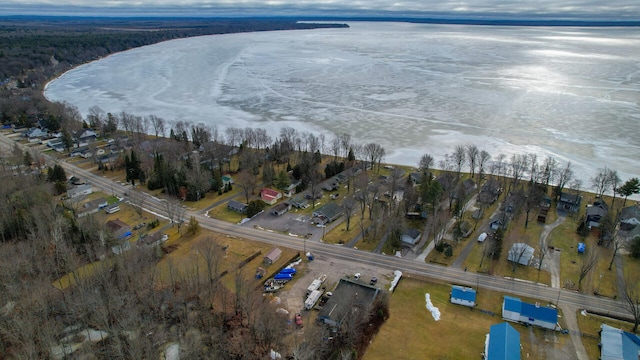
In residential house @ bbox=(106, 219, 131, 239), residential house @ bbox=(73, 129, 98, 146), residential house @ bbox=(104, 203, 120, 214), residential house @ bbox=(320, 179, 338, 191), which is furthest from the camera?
residential house @ bbox=(73, 129, 98, 146)

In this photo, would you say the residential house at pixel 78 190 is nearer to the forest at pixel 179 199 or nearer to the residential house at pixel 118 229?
the forest at pixel 179 199

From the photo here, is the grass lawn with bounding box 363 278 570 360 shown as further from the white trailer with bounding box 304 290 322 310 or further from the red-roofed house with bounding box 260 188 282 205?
the red-roofed house with bounding box 260 188 282 205

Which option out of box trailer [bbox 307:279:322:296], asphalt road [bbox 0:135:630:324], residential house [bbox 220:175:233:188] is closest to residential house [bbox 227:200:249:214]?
asphalt road [bbox 0:135:630:324]

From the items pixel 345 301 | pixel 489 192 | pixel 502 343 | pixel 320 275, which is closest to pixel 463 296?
pixel 502 343

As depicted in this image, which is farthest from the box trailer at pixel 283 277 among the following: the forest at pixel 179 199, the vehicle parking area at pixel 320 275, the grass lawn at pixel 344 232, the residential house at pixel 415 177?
the residential house at pixel 415 177

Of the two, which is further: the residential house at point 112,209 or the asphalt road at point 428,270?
the residential house at point 112,209

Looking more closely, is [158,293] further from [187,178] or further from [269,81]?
[269,81]
